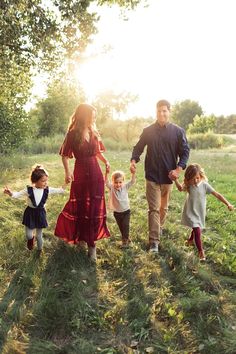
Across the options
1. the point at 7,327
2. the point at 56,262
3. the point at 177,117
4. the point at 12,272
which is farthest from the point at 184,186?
the point at 177,117

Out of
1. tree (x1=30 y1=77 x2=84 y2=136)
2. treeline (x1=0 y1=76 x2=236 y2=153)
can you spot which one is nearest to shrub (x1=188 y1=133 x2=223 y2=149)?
treeline (x1=0 y1=76 x2=236 y2=153)

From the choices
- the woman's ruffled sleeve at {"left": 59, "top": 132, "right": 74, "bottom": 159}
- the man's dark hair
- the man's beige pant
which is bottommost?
the man's beige pant

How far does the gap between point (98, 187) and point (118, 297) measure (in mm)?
1837

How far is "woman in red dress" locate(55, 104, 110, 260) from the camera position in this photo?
19.6ft

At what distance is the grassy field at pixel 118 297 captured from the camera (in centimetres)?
411

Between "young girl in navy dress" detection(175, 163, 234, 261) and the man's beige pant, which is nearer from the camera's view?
"young girl in navy dress" detection(175, 163, 234, 261)

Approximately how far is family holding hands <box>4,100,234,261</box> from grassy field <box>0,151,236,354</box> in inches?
12.7

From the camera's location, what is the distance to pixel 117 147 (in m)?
35.6

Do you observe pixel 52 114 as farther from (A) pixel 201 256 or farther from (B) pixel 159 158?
(A) pixel 201 256

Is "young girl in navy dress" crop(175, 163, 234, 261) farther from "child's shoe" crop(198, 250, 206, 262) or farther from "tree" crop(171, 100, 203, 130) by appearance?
"tree" crop(171, 100, 203, 130)

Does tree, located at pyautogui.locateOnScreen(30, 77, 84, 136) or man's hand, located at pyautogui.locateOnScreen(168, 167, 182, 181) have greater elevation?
tree, located at pyautogui.locateOnScreen(30, 77, 84, 136)

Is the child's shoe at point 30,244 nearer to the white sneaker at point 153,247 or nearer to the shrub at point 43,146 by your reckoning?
the white sneaker at point 153,247

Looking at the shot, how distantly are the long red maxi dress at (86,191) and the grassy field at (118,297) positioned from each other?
1.25ft

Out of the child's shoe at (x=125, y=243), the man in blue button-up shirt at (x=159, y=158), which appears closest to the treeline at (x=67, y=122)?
the man in blue button-up shirt at (x=159, y=158)
